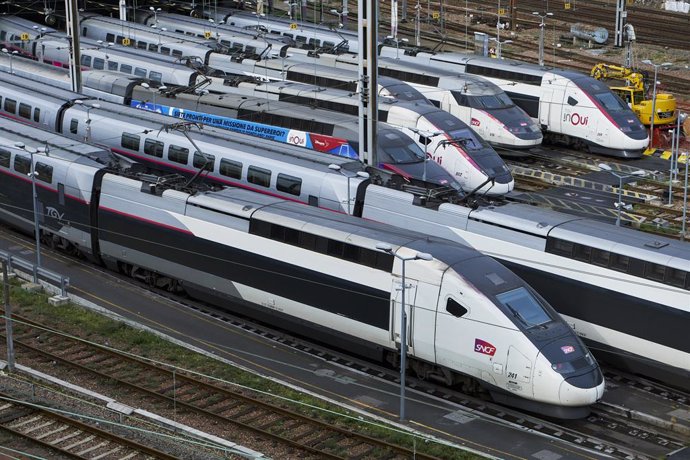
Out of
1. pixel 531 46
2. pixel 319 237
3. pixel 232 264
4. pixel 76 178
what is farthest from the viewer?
pixel 531 46

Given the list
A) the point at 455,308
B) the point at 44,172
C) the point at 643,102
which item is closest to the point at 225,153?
the point at 44,172

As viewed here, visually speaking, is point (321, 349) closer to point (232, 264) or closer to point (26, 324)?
point (232, 264)

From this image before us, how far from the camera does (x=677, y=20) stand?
4254 inches

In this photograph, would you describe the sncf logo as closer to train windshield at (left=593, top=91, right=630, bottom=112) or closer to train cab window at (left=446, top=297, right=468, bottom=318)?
train cab window at (left=446, top=297, right=468, bottom=318)

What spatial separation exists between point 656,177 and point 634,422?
92.9 ft

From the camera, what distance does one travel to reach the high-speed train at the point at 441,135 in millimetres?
55375

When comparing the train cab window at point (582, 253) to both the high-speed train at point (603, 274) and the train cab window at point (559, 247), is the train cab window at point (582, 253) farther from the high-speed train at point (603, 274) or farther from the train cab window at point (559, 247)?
the train cab window at point (559, 247)

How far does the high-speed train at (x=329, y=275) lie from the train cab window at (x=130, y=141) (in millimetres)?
6118

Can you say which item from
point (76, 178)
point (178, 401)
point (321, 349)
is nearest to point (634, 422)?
point (321, 349)

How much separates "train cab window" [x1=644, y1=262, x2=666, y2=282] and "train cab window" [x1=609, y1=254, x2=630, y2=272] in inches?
26.1

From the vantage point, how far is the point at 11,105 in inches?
2498

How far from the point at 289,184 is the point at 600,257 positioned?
1424cm

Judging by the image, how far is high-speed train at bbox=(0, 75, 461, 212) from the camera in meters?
47.1

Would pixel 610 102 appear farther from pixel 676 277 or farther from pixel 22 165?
pixel 22 165
